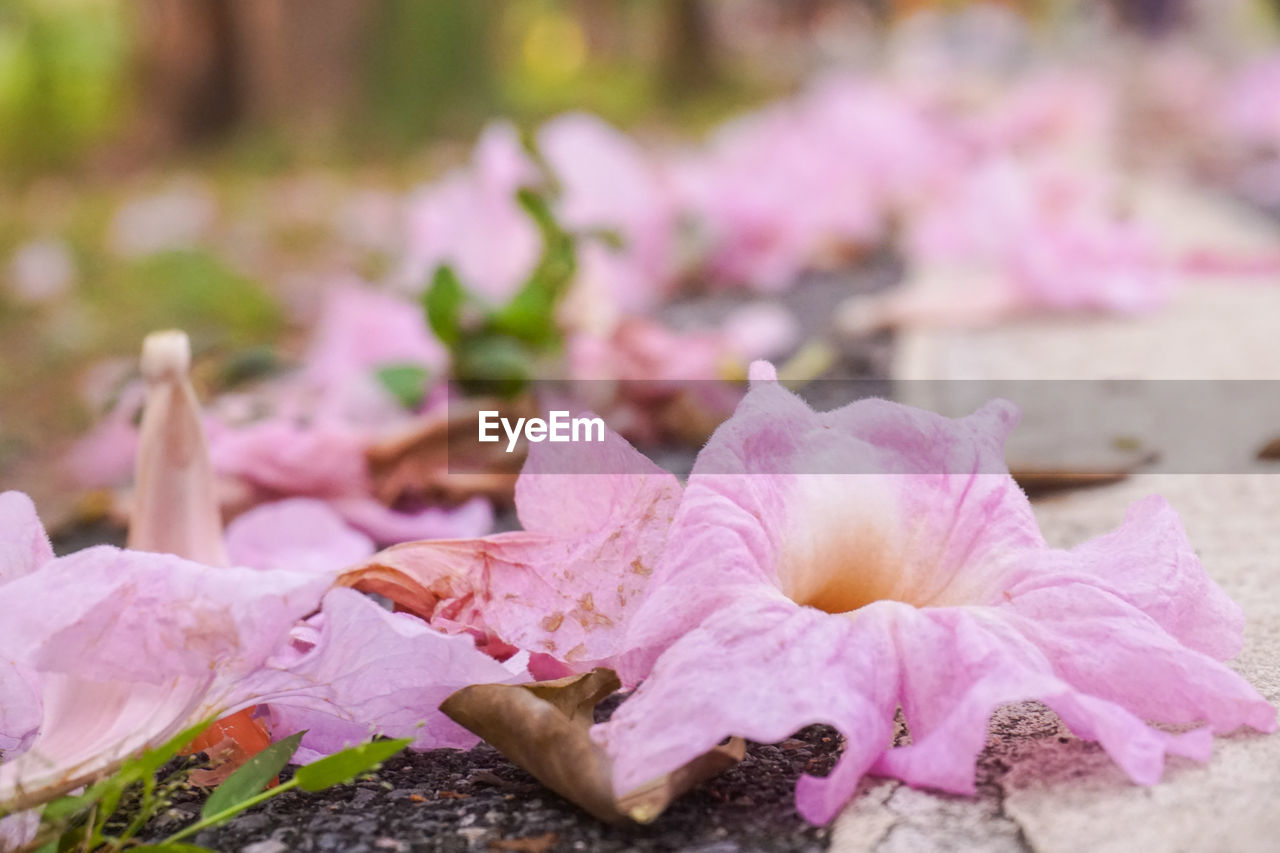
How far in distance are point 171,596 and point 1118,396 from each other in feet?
4.71

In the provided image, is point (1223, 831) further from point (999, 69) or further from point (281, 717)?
point (999, 69)

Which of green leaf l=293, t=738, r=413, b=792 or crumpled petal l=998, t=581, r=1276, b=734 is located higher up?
crumpled petal l=998, t=581, r=1276, b=734

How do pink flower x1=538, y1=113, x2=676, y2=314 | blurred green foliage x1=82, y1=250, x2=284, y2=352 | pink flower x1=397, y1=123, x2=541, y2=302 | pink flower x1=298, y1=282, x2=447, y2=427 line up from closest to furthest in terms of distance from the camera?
pink flower x1=298, y1=282, x2=447, y2=427
pink flower x1=397, y1=123, x2=541, y2=302
pink flower x1=538, y1=113, x2=676, y2=314
blurred green foliage x1=82, y1=250, x2=284, y2=352

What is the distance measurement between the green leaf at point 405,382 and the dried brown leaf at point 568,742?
767 mm

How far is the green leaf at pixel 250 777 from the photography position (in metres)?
0.75

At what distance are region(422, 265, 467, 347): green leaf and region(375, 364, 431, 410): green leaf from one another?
54 millimetres

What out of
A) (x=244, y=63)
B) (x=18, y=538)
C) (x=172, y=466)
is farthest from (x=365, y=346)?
(x=244, y=63)

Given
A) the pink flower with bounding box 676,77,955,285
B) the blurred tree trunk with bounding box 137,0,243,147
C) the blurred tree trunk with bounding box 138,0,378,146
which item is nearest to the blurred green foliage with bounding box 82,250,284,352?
the pink flower with bounding box 676,77,955,285

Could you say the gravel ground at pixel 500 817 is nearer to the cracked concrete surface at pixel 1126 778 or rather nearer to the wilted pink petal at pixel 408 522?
the cracked concrete surface at pixel 1126 778

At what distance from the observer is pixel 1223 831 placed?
705 millimetres

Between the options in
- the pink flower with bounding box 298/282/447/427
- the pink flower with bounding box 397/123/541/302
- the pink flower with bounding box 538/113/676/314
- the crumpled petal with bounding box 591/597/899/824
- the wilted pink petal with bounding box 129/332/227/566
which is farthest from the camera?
the pink flower with bounding box 538/113/676/314

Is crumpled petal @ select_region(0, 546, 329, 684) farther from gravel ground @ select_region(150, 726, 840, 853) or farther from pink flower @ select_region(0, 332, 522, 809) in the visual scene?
gravel ground @ select_region(150, 726, 840, 853)

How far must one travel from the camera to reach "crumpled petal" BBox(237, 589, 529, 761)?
2.51 ft

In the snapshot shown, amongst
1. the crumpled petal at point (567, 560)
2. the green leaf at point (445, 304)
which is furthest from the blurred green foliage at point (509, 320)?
the crumpled petal at point (567, 560)
